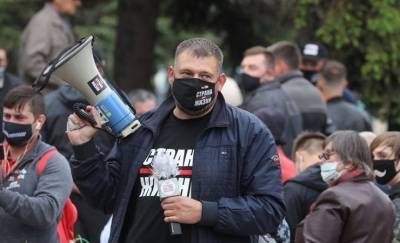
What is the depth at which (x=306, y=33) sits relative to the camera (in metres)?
12.3

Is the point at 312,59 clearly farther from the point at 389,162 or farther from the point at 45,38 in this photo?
the point at 389,162

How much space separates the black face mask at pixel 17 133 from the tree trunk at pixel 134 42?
7177 mm

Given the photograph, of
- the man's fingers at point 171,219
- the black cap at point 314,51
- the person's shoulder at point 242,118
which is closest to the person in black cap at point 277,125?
the black cap at point 314,51

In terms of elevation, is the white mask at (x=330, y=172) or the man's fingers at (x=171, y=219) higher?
the man's fingers at (x=171, y=219)

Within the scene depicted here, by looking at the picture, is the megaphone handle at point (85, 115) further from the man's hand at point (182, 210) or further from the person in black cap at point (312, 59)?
the person in black cap at point (312, 59)

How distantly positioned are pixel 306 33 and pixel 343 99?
0.99m

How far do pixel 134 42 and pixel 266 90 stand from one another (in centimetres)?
478

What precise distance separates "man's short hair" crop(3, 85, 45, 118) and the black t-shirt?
63.4 inches

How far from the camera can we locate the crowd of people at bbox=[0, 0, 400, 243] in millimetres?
5164

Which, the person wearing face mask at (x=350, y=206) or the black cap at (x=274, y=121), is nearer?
the person wearing face mask at (x=350, y=206)

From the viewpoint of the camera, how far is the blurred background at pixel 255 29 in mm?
11617

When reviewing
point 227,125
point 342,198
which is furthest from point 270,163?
point 342,198

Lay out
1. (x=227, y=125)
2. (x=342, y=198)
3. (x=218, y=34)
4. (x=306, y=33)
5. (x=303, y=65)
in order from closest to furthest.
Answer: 1. (x=227, y=125)
2. (x=342, y=198)
3. (x=303, y=65)
4. (x=306, y=33)
5. (x=218, y=34)

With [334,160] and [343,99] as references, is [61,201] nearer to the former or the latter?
[334,160]
